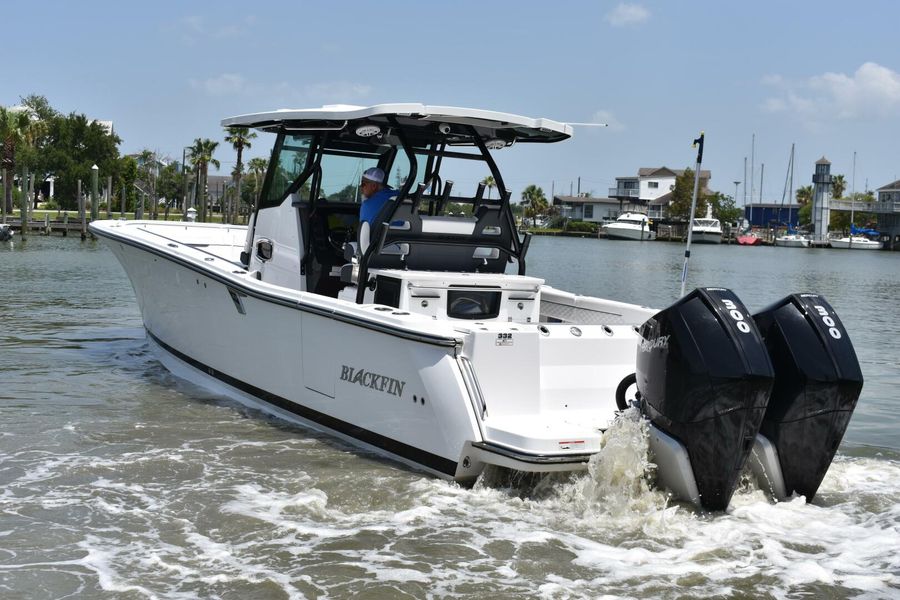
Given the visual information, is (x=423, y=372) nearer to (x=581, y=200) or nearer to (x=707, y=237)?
(x=707, y=237)

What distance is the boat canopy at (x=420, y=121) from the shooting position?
25.1ft

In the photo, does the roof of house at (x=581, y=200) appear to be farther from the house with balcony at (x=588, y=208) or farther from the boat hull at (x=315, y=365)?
the boat hull at (x=315, y=365)

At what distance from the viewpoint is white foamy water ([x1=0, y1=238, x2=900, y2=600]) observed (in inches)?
201

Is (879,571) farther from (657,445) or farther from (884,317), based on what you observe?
(884,317)

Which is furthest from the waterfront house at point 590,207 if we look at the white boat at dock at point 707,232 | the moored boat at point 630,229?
the white boat at dock at point 707,232

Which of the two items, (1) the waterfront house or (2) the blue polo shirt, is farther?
(1) the waterfront house

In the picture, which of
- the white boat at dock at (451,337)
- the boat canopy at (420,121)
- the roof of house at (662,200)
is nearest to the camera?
the white boat at dock at (451,337)

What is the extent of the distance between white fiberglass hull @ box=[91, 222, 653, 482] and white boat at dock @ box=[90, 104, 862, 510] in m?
0.01

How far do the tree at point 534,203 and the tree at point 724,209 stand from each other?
2360 centimetres

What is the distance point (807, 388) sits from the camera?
5840 mm

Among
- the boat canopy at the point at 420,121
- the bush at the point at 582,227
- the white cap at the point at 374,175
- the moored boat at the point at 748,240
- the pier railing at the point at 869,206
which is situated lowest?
the moored boat at the point at 748,240

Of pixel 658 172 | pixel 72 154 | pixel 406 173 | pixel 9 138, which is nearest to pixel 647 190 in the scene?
pixel 658 172

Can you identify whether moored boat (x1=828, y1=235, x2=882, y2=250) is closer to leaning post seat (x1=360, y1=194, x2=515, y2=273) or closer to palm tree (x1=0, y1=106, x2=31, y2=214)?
palm tree (x1=0, y1=106, x2=31, y2=214)

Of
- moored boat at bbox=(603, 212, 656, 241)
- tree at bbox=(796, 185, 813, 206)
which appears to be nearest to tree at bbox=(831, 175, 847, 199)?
tree at bbox=(796, 185, 813, 206)
